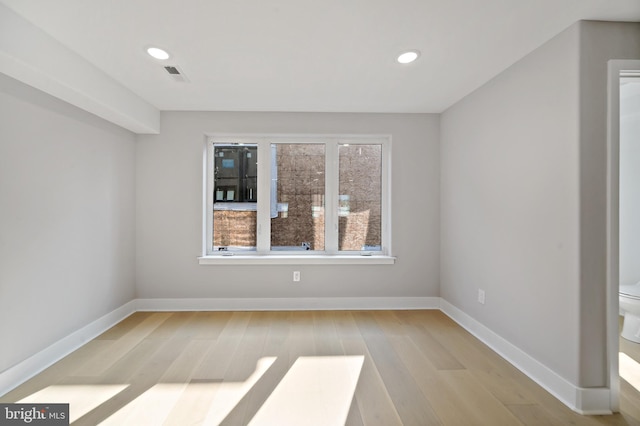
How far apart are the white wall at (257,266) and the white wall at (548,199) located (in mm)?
714

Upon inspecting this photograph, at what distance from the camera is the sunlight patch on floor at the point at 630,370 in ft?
7.11

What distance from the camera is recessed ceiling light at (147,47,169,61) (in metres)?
2.21

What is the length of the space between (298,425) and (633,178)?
13.8ft

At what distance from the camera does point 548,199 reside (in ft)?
6.95

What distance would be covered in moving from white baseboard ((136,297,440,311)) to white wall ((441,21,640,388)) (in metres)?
0.78

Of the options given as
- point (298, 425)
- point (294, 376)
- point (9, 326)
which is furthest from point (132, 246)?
point (298, 425)

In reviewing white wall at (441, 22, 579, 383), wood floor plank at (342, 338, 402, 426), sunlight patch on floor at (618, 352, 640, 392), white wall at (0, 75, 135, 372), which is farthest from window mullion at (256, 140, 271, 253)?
sunlight patch on floor at (618, 352, 640, 392)

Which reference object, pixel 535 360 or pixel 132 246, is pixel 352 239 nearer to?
pixel 535 360

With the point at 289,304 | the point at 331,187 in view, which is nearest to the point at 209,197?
the point at 331,187

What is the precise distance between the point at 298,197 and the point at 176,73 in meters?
1.82

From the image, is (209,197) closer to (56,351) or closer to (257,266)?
(257,266)

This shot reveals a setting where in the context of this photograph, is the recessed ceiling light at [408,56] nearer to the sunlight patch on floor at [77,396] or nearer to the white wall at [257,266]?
the white wall at [257,266]

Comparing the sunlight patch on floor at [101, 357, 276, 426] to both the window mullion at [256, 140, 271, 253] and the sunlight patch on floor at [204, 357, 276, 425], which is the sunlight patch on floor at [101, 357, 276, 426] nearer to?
the sunlight patch on floor at [204, 357, 276, 425]

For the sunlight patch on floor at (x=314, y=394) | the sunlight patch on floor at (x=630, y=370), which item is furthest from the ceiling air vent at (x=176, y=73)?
the sunlight patch on floor at (x=630, y=370)
